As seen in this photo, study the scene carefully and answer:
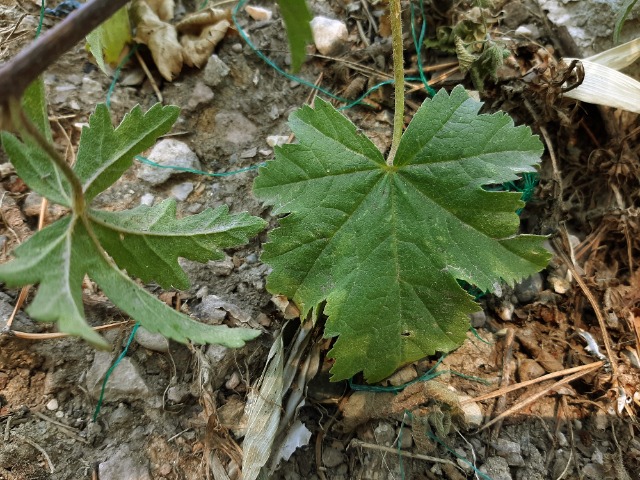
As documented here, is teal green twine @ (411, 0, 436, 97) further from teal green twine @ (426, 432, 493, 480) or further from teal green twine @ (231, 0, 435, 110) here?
teal green twine @ (426, 432, 493, 480)

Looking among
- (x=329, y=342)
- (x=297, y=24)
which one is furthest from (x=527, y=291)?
(x=297, y=24)

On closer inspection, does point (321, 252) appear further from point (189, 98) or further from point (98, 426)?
point (189, 98)

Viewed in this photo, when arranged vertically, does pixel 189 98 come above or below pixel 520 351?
above

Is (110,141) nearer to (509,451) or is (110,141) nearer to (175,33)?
(175,33)

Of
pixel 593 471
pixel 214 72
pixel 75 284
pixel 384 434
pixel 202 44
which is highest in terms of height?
pixel 202 44

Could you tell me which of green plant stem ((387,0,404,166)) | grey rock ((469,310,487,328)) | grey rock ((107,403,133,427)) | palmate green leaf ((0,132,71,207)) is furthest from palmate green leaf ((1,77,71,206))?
grey rock ((469,310,487,328))

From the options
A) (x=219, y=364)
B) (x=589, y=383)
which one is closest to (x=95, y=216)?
(x=219, y=364)

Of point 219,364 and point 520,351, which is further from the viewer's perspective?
point 520,351
